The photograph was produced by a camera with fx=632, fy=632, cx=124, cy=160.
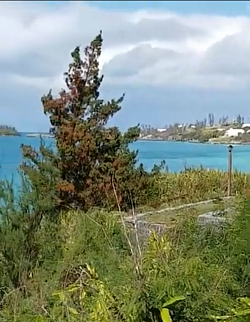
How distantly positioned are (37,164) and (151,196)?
7.89 ft

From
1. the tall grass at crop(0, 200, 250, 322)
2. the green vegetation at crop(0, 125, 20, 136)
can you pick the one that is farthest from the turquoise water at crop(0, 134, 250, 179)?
the tall grass at crop(0, 200, 250, 322)

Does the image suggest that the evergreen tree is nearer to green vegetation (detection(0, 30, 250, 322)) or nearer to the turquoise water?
green vegetation (detection(0, 30, 250, 322))

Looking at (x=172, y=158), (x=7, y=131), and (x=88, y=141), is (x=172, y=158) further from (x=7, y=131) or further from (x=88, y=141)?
(x=7, y=131)

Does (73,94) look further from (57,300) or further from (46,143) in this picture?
(57,300)

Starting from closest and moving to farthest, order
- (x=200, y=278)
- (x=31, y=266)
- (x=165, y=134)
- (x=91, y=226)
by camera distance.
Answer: (x=200, y=278), (x=31, y=266), (x=91, y=226), (x=165, y=134)

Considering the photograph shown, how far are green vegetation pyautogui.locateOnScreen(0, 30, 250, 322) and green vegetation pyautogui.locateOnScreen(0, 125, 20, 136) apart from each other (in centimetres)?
57

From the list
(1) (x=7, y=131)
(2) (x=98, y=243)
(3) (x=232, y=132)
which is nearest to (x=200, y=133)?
(3) (x=232, y=132)

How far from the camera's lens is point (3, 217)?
5.85m

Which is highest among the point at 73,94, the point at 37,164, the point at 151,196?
the point at 73,94

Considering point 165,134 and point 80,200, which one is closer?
point 80,200

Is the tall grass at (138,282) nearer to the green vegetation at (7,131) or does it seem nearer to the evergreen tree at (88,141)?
the green vegetation at (7,131)

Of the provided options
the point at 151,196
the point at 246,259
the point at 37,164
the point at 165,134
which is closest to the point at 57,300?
the point at 246,259

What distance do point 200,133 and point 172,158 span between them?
986 mm

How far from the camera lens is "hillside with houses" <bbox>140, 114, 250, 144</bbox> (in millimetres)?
10453
